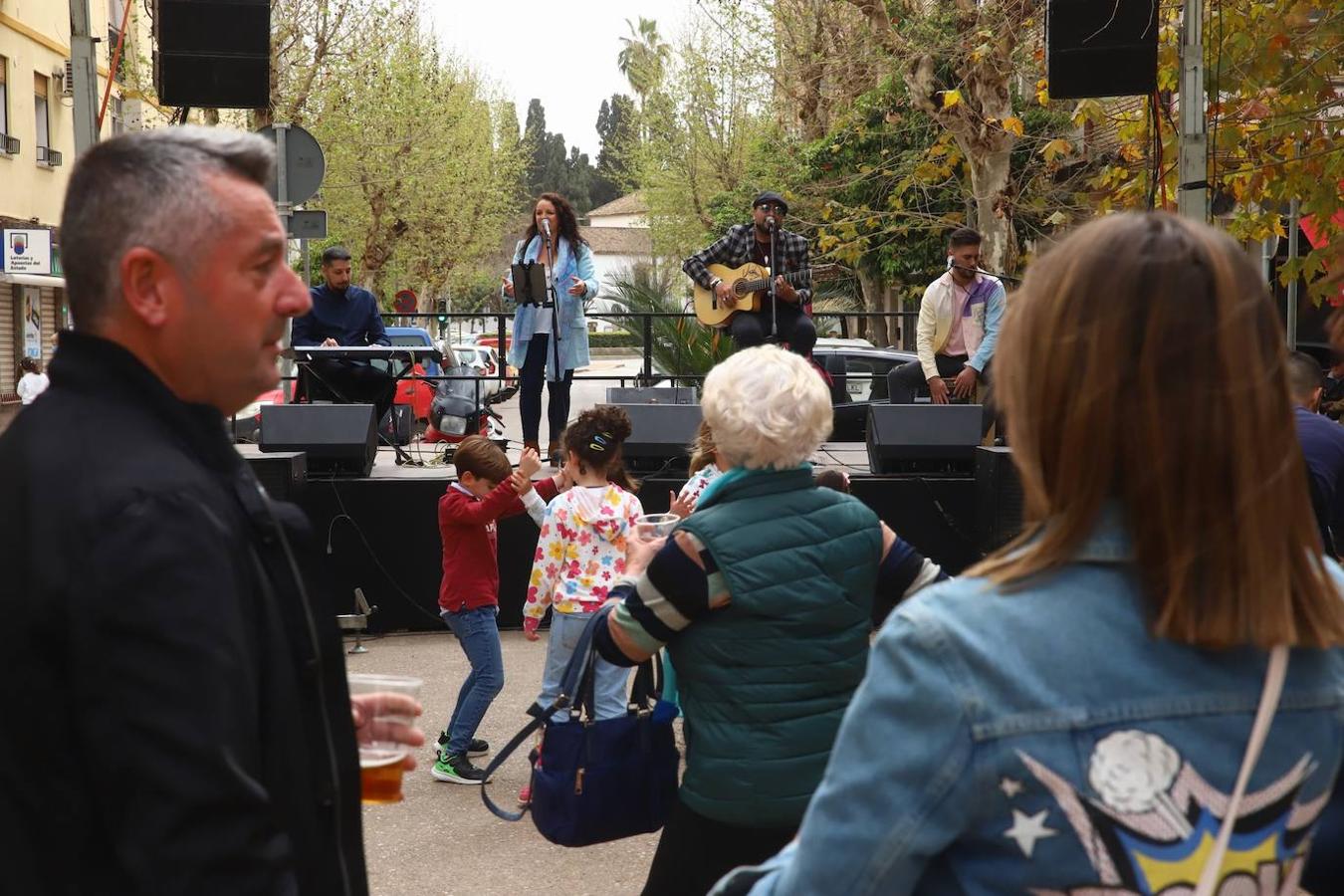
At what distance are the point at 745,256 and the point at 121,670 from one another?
852cm

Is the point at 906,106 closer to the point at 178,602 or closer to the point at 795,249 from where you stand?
the point at 795,249

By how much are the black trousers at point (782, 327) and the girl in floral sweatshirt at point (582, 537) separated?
4178 millimetres

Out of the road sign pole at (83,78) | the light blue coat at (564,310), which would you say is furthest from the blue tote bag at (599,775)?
the light blue coat at (564,310)

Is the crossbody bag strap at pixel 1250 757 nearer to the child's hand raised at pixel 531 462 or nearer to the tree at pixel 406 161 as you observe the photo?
the child's hand raised at pixel 531 462

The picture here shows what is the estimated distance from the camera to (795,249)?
9.66 meters

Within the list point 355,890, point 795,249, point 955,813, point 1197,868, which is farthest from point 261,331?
point 795,249

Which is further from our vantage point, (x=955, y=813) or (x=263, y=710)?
(x=263, y=710)

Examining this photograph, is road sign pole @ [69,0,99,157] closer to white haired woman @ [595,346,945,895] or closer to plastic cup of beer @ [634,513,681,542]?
plastic cup of beer @ [634,513,681,542]

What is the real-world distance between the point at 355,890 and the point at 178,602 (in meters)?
0.50

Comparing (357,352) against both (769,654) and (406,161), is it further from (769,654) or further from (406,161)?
(406,161)

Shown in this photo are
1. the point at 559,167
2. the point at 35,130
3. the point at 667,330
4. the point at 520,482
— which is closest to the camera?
the point at 520,482

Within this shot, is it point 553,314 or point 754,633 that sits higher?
point 553,314

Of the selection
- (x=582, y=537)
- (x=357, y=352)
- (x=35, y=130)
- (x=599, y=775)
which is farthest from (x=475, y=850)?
(x=35, y=130)

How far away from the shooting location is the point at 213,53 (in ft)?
26.2
